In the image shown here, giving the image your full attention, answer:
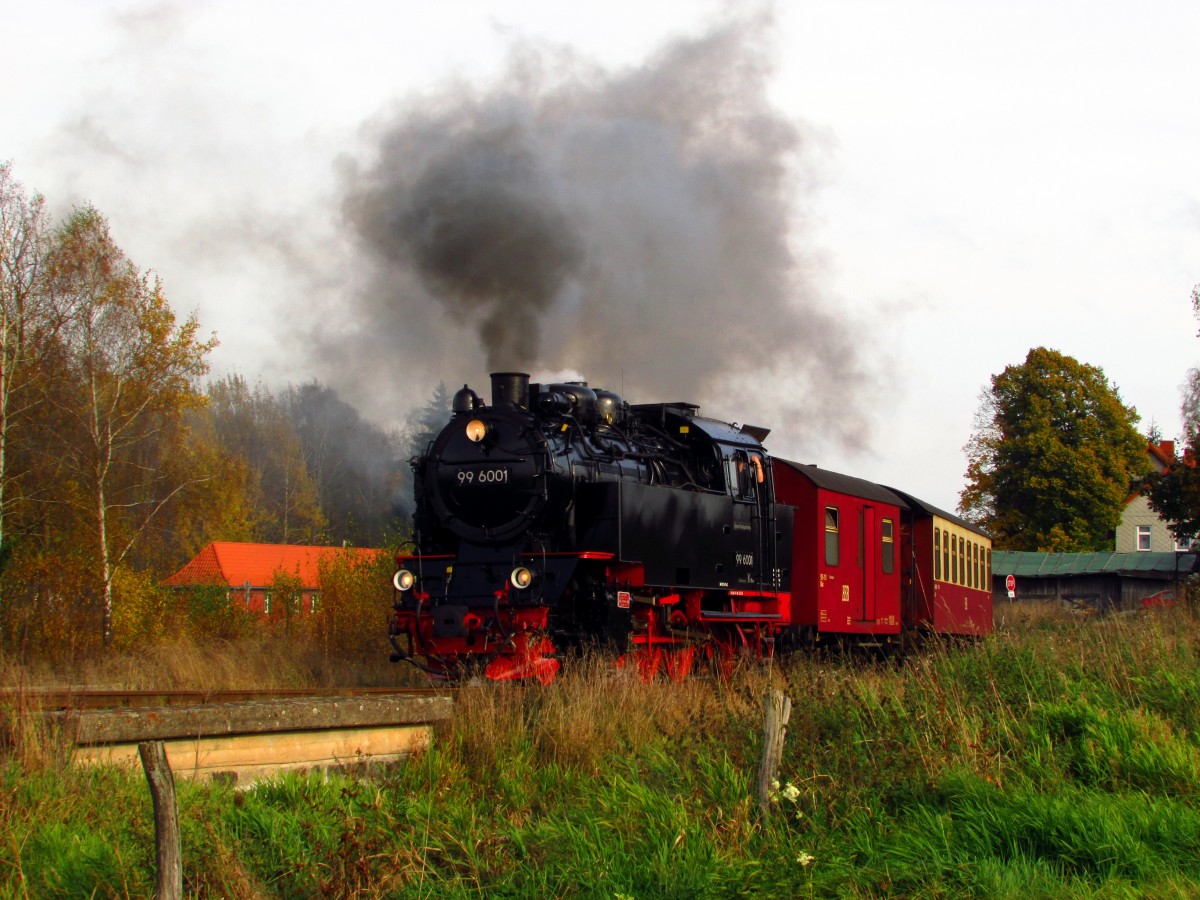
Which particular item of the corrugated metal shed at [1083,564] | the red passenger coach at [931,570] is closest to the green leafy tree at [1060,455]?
the corrugated metal shed at [1083,564]

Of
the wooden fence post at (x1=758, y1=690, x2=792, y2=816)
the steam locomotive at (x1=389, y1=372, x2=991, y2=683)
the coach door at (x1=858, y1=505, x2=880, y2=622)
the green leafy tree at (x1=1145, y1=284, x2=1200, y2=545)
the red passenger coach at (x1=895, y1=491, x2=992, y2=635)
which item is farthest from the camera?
the green leafy tree at (x1=1145, y1=284, x2=1200, y2=545)

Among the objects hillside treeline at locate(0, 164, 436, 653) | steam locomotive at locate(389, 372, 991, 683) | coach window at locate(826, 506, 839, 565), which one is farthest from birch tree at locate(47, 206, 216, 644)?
coach window at locate(826, 506, 839, 565)

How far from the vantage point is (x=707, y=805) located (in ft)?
22.1

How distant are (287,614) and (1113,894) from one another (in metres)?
16.2

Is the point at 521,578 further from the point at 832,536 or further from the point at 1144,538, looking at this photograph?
the point at 1144,538

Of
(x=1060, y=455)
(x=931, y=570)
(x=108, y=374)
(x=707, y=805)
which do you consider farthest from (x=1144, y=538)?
(x=707, y=805)

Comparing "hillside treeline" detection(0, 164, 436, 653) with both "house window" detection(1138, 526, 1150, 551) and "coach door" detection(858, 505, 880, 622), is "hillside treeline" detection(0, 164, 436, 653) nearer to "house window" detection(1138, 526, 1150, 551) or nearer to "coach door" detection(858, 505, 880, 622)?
"coach door" detection(858, 505, 880, 622)

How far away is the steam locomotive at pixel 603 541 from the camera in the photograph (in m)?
11.2

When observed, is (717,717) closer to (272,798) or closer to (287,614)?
(272,798)

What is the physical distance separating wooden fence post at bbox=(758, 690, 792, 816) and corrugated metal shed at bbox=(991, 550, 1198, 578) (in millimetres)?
37547

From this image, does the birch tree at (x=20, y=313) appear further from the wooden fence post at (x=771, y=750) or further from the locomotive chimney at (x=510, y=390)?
the wooden fence post at (x=771, y=750)

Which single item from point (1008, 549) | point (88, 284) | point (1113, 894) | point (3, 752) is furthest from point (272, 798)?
point (1008, 549)

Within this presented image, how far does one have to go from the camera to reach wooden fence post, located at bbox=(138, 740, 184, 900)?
472 centimetres

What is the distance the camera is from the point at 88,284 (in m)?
21.5
